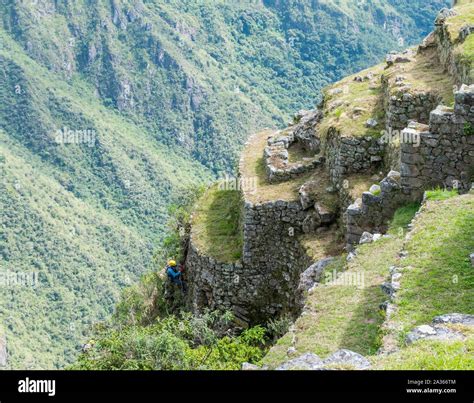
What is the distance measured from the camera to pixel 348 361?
7012 millimetres

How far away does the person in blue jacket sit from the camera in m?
19.8

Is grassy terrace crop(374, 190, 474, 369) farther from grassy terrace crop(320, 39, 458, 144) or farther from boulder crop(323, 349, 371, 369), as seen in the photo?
grassy terrace crop(320, 39, 458, 144)

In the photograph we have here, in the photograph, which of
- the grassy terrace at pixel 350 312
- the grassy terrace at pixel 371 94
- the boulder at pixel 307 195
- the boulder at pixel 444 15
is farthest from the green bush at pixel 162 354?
the boulder at pixel 444 15

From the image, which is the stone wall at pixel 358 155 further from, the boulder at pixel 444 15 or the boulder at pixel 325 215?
the boulder at pixel 444 15

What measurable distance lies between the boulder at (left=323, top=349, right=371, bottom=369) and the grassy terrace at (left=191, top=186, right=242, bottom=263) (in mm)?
10823

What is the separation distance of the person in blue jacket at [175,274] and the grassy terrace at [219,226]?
0.99m

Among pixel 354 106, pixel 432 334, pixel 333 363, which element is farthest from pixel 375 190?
pixel 333 363

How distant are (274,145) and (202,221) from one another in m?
3.22

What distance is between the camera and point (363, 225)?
48.1ft

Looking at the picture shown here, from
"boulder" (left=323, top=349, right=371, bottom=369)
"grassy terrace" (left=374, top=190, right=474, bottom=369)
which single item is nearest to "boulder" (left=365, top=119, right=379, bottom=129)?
"grassy terrace" (left=374, top=190, right=474, bottom=369)

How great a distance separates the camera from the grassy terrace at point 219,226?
61.0ft

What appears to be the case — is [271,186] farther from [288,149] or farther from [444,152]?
[444,152]

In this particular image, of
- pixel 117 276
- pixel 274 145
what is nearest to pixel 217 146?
pixel 117 276
